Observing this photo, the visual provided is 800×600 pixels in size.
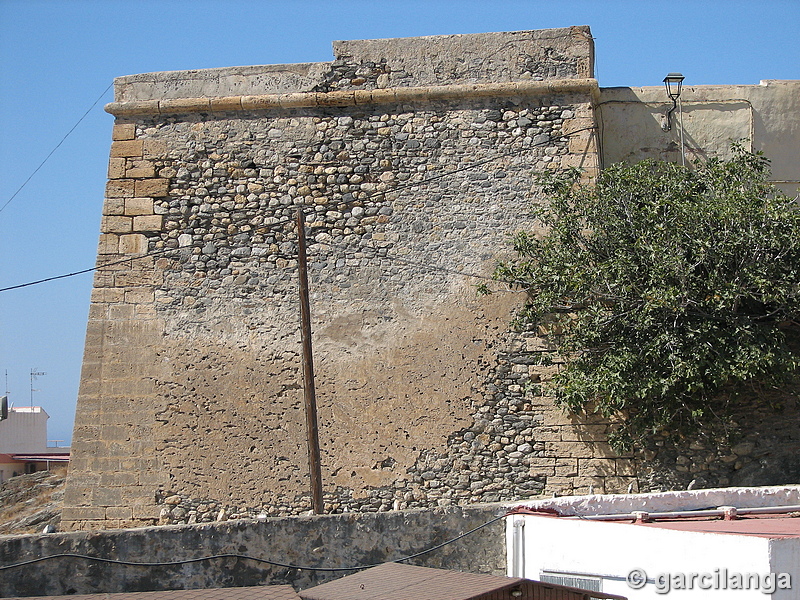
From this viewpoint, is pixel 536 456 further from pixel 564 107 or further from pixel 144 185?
pixel 144 185

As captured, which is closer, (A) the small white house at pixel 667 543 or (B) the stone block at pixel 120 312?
(A) the small white house at pixel 667 543

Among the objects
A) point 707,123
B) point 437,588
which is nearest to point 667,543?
point 437,588

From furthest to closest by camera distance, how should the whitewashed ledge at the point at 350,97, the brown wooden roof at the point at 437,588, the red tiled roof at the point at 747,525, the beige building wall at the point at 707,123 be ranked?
the beige building wall at the point at 707,123 → the whitewashed ledge at the point at 350,97 → the red tiled roof at the point at 747,525 → the brown wooden roof at the point at 437,588

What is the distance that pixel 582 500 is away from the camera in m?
7.34

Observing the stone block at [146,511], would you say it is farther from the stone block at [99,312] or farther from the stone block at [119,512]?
the stone block at [99,312]

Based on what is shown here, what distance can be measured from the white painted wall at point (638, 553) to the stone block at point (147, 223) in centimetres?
547

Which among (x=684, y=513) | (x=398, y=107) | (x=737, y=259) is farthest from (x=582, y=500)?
(x=398, y=107)

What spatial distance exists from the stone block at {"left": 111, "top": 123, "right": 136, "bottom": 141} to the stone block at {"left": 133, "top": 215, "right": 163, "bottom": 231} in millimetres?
976

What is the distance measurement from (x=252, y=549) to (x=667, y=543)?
282 centimetres

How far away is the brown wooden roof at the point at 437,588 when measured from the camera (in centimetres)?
526

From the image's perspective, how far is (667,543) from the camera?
248 inches

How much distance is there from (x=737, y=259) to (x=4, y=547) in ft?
22.2

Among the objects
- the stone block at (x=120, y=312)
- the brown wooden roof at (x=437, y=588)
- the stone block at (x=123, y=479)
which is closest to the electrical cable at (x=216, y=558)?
the brown wooden roof at (x=437, y=588)

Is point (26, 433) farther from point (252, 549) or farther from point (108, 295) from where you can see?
point (252, 549)
